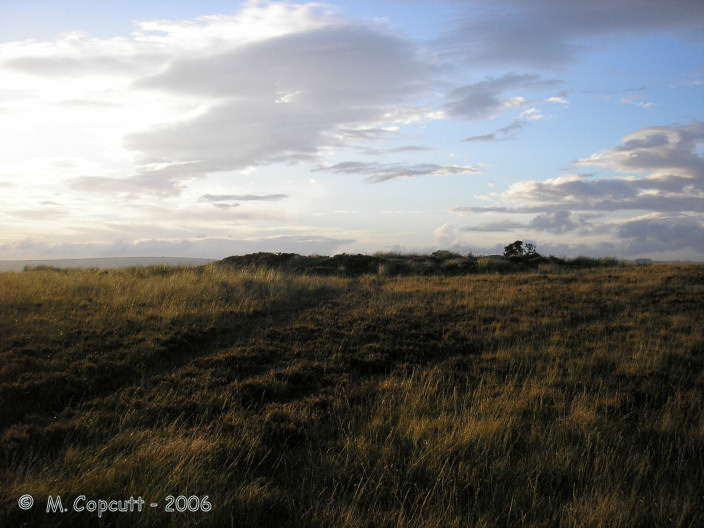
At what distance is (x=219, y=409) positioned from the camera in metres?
6.86

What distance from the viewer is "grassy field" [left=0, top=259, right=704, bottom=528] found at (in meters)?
4.36

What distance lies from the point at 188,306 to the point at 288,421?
7.99 meters

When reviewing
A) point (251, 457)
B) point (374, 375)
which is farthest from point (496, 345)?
point (251, 457)

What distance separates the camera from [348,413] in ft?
22.0

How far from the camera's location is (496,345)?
10672 mm

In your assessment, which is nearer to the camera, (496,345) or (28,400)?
(28,400)

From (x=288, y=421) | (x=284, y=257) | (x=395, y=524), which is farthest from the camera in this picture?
(x=284, y=257)

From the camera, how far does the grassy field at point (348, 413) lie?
4.36 meters

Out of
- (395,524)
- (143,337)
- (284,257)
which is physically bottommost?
(395,524)

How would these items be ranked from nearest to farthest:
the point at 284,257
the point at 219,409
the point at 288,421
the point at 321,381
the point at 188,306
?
1. the point at 288,421
2. the point at 219,409
3. the point at 321,381
4. the point at 188,306
5. the point at 284,257

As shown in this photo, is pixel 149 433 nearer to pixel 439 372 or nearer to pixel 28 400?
pixel 28 400

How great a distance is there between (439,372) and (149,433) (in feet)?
16.8

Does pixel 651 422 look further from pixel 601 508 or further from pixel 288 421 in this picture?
pixel 288 421

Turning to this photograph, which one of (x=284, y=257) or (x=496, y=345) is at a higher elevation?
(x=284, y=257)
